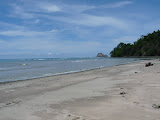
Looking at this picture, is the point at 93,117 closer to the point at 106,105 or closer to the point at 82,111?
the point at 82,111

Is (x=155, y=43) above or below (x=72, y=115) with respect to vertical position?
above

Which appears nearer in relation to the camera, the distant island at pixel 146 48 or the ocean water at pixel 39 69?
the ocean water at pixel 39 69

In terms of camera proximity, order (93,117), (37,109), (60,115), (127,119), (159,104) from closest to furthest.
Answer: (127,119) → (93,117) → (60,115) → (159,104) → (37,109)

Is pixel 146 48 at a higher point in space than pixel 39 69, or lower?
higher

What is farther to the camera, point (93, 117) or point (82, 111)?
point (82, 111)

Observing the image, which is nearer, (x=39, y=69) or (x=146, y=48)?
(x=39, y=69)

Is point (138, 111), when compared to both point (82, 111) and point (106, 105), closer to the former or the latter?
point (106, 105)

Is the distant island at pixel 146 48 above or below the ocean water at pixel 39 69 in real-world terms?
above

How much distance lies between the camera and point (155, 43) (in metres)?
109

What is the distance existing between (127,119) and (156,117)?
2.32 ft

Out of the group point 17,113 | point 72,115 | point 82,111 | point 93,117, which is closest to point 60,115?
point 72,115

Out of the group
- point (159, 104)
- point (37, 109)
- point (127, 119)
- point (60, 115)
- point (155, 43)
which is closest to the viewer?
point (127, 119)

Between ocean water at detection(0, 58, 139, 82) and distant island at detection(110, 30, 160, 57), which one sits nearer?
ocean water at detection(0, 58, 139, 82)

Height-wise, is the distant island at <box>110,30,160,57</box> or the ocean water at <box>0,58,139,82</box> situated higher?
the distant island at <box>110,30,160,57</box>
